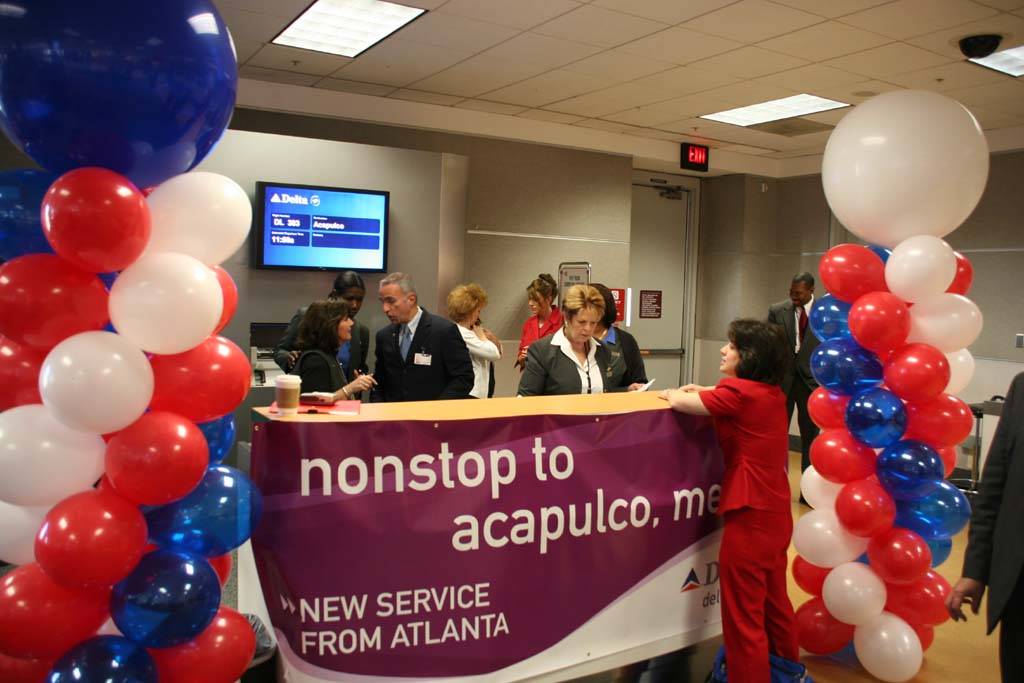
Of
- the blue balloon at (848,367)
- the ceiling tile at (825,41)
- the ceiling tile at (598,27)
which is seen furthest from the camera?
the ceiling tile at (825,41)

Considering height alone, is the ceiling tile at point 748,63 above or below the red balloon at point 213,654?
above

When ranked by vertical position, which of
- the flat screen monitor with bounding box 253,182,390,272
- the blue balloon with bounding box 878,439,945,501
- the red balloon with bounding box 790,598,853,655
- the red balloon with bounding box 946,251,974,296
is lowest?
the red balloon with bounding box 790,598,853,655

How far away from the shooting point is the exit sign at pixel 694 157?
8891 mm

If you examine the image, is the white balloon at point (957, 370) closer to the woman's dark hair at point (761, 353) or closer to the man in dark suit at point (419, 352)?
the woman's dark hair at point (761, 353)

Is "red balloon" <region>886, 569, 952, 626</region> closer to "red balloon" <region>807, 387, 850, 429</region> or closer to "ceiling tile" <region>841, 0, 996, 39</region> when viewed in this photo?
"red balloon" <region>807, 387, 850, 429</region>

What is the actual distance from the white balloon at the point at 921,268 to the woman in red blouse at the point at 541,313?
11.4ft

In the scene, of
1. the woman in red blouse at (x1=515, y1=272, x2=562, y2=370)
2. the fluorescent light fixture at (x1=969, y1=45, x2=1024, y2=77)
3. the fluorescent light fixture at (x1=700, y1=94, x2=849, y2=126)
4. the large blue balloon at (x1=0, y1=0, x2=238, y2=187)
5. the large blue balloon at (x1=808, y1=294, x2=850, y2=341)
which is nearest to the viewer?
the large blue balloon at (x1=0, y1=0, x2=238, y2=187)

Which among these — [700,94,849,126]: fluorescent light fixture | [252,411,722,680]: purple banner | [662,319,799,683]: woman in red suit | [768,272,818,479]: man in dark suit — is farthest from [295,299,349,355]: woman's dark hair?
[700,94,849,126]: fluorescent light fixture

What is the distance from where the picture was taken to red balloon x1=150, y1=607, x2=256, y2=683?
6.33 ft

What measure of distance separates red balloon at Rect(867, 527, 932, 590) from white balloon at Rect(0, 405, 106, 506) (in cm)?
270

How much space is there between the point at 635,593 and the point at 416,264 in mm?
4203

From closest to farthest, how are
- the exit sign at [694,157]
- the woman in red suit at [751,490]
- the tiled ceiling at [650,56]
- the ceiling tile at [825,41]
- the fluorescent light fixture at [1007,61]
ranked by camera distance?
1. the woman in red suit at [751,490]
2. the tiled ceiling at [650,56]
3. the ceiling tile at [825,41]
4. the fluorescent light fixture at [1007,61]
5. the exit sign at [694,157]

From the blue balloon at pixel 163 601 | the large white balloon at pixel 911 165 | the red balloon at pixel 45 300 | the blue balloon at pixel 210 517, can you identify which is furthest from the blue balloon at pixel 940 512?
the red balloon at pixel 45 300

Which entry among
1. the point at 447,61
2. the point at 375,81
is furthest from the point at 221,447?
the point at 375,81
